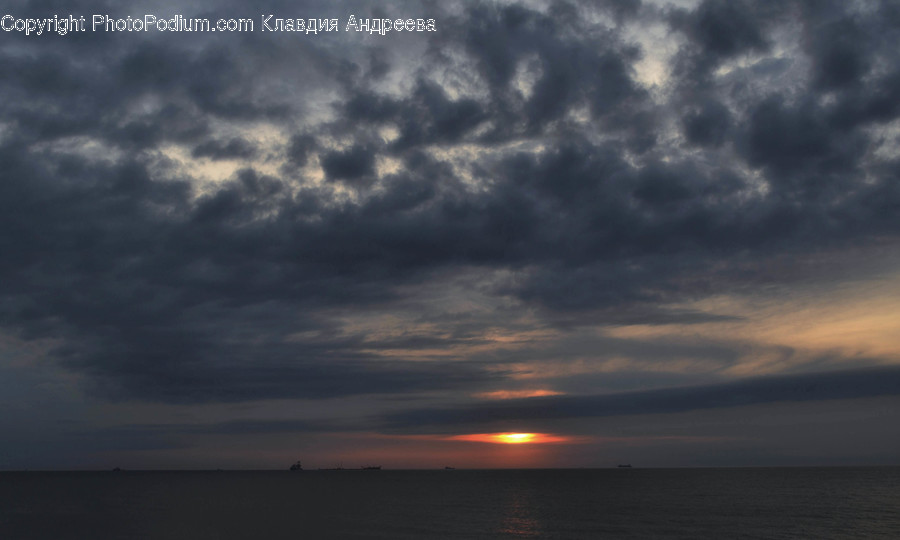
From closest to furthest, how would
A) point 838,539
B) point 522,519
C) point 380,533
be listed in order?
point 838,539
point 380,533
point 522,519

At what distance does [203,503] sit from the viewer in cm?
14888

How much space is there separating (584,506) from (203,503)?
87617mm

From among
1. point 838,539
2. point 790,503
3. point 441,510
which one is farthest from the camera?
point 790,503

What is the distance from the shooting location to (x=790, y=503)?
433 ft

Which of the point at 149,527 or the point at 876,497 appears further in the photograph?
the point at 876,497

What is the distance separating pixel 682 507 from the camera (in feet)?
415

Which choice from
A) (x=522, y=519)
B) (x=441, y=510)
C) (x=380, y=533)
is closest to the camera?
(x=380, y=533)

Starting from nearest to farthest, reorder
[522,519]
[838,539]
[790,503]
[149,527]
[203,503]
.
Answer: [838,539] → [149,527] → [522,519] → [790,503] → [203,503]

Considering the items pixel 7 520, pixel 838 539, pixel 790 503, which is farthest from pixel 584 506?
pixel 7 520

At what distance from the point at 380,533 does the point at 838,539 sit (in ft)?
194

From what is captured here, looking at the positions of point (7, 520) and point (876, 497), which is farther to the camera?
point (876, 497)

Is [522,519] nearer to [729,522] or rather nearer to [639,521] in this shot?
[639,521]

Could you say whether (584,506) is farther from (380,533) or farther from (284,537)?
(284,537)

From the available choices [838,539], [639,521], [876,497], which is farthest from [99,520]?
[876,497]
